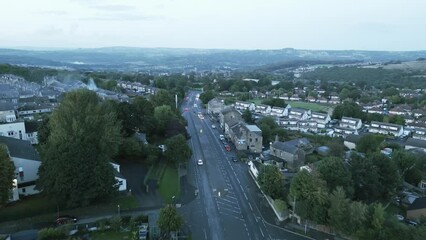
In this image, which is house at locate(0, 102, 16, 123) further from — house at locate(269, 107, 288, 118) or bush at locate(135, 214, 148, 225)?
house at locate(269, 107, 288, 118)

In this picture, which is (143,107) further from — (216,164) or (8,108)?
(8,108)

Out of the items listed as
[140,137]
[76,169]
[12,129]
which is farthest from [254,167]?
[12,129]

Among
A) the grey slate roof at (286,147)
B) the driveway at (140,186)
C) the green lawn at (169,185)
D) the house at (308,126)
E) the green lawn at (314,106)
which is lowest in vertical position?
the green lawn at (314,106)

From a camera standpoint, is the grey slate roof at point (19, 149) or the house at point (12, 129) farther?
the house at point (12, 129)

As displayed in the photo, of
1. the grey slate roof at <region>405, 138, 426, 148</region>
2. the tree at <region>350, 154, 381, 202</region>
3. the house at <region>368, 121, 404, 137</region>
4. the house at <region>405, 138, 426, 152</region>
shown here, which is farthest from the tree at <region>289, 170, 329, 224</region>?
the house at <region>368, 121, 404, 137</region>

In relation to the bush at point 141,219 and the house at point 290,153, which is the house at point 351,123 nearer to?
the house at point 290,153

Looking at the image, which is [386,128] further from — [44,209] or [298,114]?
[44,209]

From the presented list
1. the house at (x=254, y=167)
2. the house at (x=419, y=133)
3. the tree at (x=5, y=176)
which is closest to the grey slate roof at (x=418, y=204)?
the house at (x=254, y=167)
